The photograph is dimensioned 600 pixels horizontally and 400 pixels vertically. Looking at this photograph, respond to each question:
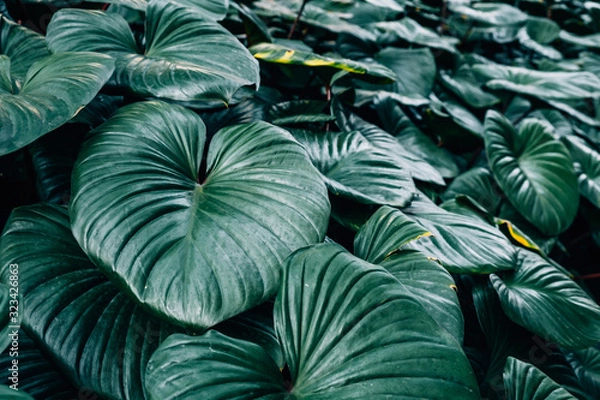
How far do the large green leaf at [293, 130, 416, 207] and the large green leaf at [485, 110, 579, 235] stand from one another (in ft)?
1.73

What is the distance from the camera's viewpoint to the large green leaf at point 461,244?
0.84 metres

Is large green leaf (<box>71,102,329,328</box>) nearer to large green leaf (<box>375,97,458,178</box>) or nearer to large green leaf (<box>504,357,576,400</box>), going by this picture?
large green leaf (<box>504,357,576,400</box>)

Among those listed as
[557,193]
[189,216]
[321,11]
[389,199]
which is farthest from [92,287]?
[321,11]

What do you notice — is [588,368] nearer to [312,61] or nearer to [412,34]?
[312,61]

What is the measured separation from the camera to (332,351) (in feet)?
1.71

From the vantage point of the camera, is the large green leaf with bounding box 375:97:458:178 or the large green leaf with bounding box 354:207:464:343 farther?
the large green leaf with bounding box 375:97:458:178

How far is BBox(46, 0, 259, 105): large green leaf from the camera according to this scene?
797mm

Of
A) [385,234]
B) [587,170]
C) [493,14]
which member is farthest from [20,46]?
[493,14]

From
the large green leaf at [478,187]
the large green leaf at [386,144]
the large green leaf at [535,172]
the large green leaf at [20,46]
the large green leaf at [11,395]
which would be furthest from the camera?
the large green leaf at [478,187]

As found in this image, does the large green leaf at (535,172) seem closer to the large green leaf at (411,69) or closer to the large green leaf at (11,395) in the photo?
the large green leaf at (411,69)

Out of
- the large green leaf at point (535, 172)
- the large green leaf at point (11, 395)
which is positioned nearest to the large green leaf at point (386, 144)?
the large green leaf at point (535, 172)

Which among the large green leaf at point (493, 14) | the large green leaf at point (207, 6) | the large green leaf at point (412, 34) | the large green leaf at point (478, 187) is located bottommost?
the large green leaf at point (478, 187)

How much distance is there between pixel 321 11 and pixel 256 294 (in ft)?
4.82

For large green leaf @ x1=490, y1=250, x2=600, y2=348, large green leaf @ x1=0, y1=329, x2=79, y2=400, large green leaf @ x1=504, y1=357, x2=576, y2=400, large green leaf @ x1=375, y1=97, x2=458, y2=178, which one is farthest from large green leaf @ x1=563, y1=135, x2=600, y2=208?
large green leaf @ x1=0, y1=329, x2=79, y2=400
